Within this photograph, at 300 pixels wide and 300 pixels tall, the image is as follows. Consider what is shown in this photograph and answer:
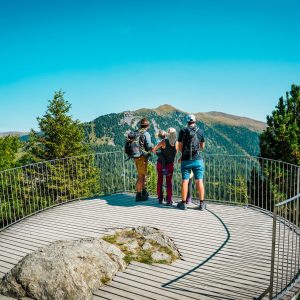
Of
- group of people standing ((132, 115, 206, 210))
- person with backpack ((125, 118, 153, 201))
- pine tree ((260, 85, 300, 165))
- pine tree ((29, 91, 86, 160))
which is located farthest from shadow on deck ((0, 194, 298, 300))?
pine tree ((29, 91, 86, 160))

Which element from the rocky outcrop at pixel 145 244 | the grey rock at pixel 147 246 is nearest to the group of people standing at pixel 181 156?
the rocky outcrop at pixel 145 244

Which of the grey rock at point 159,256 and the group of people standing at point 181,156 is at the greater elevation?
the group of people standing at point 181,156

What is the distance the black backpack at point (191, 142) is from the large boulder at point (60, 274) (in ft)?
11.3

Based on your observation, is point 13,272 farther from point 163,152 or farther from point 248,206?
point 248,206

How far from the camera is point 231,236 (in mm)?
6711

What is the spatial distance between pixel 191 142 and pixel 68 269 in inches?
163

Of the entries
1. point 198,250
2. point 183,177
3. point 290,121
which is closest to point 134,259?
point 198,250

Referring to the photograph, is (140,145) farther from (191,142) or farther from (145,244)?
(145,244)

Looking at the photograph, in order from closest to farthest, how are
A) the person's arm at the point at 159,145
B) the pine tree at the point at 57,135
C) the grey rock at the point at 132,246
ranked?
the grey rock at the point at 132,246 < the person's arm at the point at 159,145 < the pine tree at the point at 57,135

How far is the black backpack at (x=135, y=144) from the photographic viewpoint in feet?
27.6

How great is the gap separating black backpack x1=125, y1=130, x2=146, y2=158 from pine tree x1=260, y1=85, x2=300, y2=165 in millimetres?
15122

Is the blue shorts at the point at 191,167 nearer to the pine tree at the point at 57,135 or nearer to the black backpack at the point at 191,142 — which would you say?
the black backpack at the point at 191,142

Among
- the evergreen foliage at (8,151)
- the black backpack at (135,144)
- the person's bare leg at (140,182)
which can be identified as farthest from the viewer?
the evergreen foliage at (8,151)

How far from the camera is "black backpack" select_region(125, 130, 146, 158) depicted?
8.41m
